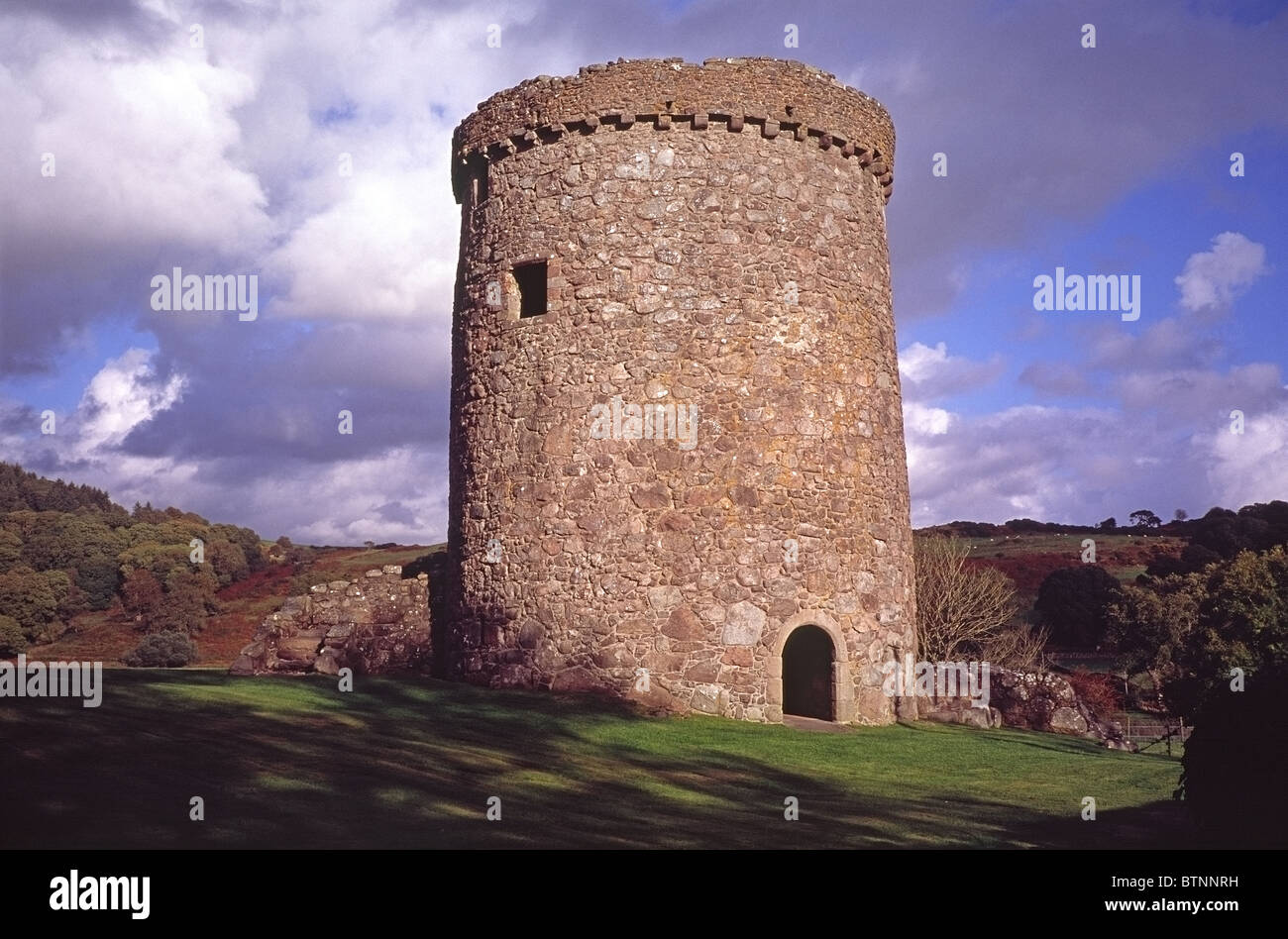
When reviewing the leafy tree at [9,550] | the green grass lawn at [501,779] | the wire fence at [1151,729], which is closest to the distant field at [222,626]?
the leafy tree at [9,550]

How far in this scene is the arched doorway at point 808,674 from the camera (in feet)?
50.1

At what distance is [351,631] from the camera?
1658 cm

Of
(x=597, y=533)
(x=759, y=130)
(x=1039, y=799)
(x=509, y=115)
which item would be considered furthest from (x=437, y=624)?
(x=1039, y=799)

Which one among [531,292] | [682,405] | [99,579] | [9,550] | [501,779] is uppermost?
[531,292]

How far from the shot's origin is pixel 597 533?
14.7m

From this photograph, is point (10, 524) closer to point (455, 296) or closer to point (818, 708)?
point (455, 296)

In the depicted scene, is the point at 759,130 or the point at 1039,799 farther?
the point at 759,130

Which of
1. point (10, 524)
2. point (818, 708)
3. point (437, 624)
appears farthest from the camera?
point (10, 524)

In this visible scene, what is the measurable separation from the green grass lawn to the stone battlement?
304 inches

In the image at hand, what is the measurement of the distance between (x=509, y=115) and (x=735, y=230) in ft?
12.3

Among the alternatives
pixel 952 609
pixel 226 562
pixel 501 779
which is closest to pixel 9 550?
pixel 226 562

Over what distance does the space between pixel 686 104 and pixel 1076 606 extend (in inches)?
1122

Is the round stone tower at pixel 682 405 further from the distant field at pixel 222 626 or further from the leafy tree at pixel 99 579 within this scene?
the leafy tree at pixel 99 579

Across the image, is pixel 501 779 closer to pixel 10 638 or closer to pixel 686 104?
pixel 686 104
